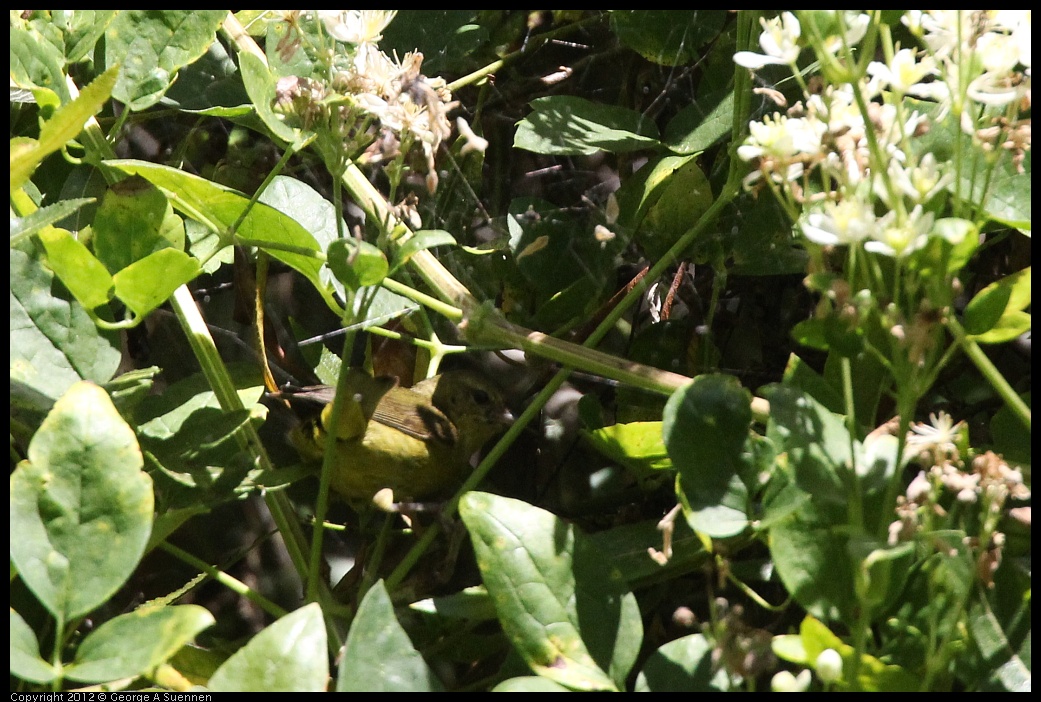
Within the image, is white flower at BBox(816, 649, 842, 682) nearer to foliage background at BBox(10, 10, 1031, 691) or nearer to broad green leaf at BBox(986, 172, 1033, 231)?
foliage background at BBox(10, 10, 1031, 691)

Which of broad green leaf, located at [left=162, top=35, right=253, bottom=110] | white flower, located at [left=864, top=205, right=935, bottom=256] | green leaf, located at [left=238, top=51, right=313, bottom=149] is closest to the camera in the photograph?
white flower, located at [left=864, top=205, right=935, bottom=256]

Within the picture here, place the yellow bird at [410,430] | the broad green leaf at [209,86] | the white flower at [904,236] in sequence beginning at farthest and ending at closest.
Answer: the yellow bird at [410,430]
the broad green leaf at [209,86]
the white flower at [904,236]

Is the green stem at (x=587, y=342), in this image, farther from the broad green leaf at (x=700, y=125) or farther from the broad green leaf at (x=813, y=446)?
the broad green leaf at (x=813, y=446)

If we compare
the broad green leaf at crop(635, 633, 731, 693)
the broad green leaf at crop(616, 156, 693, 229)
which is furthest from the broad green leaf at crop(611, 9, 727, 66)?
the broad green leaf at crop(635, 633, 731, 693)

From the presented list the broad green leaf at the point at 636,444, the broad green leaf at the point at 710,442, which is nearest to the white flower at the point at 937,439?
the broad green leaf at the point at 710,442

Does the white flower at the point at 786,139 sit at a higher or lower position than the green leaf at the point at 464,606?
higher

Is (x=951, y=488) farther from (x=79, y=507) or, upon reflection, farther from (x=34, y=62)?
(x=34, y=62)
